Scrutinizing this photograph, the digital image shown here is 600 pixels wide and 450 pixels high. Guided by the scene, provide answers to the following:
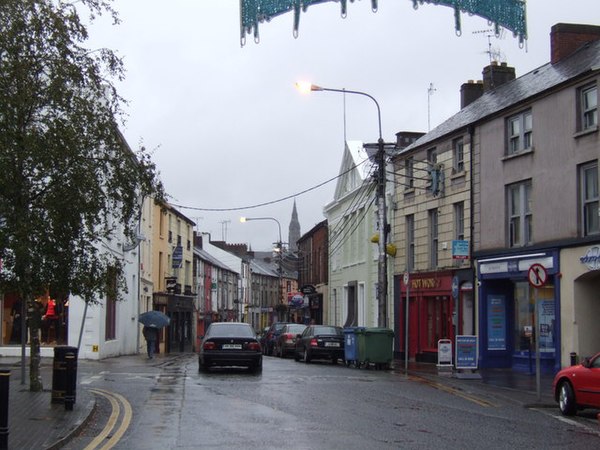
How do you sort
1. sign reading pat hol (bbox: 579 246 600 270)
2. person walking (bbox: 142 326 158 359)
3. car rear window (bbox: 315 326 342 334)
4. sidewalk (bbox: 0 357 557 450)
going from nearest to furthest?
sidewalk (bbox: 0 357 557 450) < sign reading pat hol (bbox: 579 246 600 270) < car rear window (bbox: 315 326 342 334) < person walking (bbox: 142 326 158 359)

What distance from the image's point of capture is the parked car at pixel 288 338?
36219 mm

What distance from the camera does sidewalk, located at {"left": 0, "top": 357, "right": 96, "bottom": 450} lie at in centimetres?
1042

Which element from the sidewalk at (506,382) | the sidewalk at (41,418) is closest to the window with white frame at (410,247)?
the sidewalk at (506,382)

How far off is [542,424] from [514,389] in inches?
263

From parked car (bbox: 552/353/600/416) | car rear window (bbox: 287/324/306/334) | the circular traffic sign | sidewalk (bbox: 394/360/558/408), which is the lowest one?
sidewalk (bbox: 394/360/558/408)

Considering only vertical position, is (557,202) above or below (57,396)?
above

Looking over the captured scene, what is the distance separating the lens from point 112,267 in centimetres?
1636

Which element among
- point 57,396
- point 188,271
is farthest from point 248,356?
point 188,271

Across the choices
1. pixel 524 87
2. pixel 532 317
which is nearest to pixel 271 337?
pixel 532 317

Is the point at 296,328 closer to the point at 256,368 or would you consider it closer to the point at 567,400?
the point at 256,368

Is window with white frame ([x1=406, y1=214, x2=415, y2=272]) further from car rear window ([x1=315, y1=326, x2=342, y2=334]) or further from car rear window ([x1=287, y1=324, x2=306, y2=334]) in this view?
car rear window ([x1=287, y1=324, x2=306, y2=334])

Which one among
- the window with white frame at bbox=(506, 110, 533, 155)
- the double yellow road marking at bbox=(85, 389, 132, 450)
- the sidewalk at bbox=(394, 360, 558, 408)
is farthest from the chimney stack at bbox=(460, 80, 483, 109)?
the double yellow road marking at bbox=(85, 389, 132, 450)

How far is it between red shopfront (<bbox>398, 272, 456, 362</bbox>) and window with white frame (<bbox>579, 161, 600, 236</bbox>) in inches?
304

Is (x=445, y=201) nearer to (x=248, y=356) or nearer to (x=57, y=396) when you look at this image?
(x=248, y=356)
